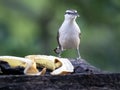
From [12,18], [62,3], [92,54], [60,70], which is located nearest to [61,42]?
[60,70]

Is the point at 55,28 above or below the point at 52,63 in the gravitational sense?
above

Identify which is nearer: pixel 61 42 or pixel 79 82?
pixel 79 82

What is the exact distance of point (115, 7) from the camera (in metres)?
9.44

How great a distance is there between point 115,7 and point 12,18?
1.82 meters

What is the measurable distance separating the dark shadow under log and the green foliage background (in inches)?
228

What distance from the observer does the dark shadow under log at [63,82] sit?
180 cm

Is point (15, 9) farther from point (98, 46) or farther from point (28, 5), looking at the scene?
point (98, 46)

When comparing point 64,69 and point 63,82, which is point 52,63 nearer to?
point 64,69

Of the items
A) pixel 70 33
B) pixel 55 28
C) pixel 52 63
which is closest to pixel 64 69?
pixel 52 63

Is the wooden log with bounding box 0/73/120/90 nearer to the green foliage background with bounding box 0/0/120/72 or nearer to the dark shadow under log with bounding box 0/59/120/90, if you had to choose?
the dark shadow under log with bounding box 0/59/120/90

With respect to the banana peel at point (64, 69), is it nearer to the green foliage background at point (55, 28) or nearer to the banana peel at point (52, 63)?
the banana peel at point (52, 63)

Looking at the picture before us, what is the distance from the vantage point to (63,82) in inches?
71.8

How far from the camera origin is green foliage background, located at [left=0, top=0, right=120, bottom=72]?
794cm

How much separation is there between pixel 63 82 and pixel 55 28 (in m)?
7.33
